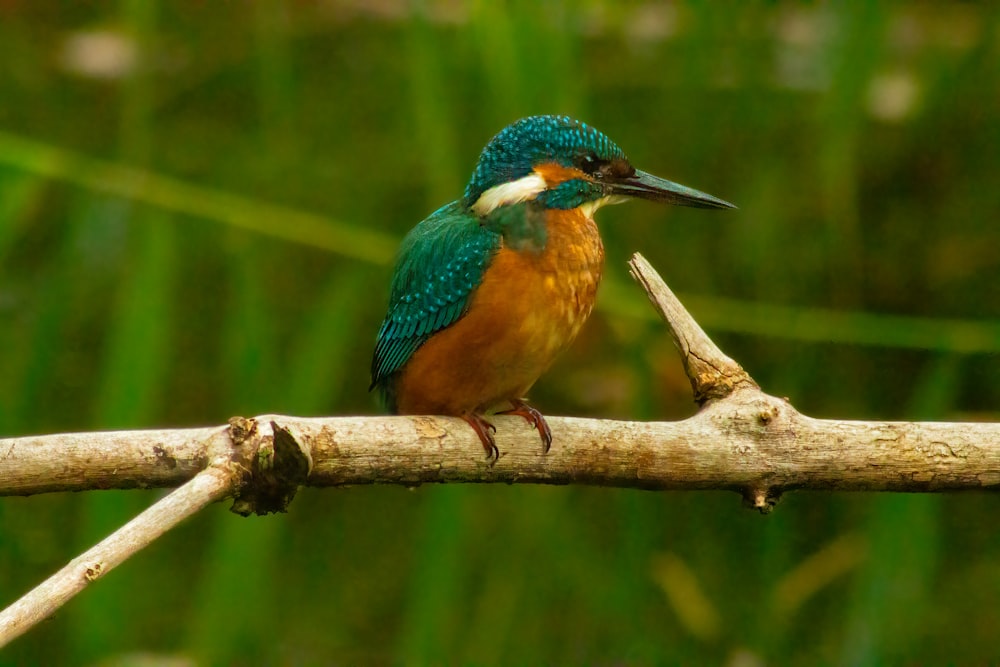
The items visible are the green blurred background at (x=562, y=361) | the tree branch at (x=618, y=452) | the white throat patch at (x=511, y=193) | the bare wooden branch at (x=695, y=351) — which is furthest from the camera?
the green blurred background at (x=562, y=361)

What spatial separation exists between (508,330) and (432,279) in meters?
0.23

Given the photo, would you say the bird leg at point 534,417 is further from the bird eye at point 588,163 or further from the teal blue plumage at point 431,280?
the bird eye at point 588,163

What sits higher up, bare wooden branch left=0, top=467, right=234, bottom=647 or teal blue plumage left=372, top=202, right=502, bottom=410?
teal blue plumage left=372, top=202, right=502, bottom=410

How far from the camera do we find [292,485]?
170cm

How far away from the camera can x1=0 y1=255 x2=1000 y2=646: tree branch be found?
65.8 inches

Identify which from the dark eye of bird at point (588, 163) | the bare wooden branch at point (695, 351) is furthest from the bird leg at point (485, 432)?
the dark eye of bird at point (588, 163)

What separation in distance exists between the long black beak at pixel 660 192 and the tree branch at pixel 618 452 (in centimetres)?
44

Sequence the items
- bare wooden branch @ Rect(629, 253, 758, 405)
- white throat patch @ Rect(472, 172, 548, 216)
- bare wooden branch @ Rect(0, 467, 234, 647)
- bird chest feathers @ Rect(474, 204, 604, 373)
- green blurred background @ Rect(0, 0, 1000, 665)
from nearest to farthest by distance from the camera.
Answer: bare wooden branch @ Rect(0, 467, 234, 647), bare wooden branch @ Rect(629, 253, 758, 405), bird chest feathers @ Rect(474, 204, 604, 373), white throat patch @ Rect(472, 172, 548, 216), green blurred background @ Rect(0, 0, 1000, 665)

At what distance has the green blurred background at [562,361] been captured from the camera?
3105mm

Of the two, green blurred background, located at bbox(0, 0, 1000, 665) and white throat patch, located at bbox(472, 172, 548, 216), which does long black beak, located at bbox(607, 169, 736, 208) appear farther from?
green blurred background, located at bbox(0, 0, 1000, 665)

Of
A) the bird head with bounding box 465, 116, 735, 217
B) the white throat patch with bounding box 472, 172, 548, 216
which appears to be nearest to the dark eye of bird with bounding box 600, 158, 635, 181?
the bird head with bounding box 465, 116, 735, 217

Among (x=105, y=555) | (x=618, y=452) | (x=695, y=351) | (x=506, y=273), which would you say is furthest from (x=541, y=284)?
(x=105, y=555)

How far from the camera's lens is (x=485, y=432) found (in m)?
2.11

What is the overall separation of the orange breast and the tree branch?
218mm
